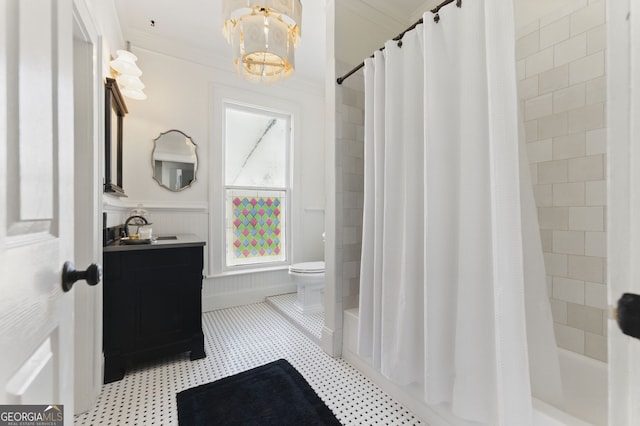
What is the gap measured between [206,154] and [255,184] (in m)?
0.64

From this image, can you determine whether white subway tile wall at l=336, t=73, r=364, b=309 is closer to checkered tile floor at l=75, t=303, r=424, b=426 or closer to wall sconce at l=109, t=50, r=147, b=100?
checkered tile floor at l=75, t=303, r=424, b=426

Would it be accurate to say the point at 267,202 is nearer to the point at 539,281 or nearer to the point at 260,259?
the point at 260,259

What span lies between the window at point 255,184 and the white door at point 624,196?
295 centimetres

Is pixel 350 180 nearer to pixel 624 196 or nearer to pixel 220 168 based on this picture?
pixel 624 196

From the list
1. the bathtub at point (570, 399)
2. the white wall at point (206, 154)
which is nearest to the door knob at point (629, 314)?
the bathtub at point (570, 399)

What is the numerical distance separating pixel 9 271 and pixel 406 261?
128 centimetres

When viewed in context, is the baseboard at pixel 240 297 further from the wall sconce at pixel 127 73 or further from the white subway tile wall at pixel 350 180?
the wall sconce at pixel 127 73

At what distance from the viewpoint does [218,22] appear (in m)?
2.36

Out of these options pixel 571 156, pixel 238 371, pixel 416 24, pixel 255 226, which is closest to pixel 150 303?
pixel 238 371

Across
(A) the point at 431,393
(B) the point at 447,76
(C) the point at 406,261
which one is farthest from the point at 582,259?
(B) the point at 447,76

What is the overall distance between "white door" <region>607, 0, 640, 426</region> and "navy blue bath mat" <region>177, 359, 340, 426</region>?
122cm

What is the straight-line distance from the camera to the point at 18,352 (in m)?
0.40

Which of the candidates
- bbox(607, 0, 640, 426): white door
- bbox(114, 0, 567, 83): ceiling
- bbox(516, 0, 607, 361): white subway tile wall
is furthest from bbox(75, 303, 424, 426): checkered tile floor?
bbox(114, 0, 567, 83): ceiling

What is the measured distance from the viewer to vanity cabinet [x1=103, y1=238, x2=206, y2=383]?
158 centimetres
